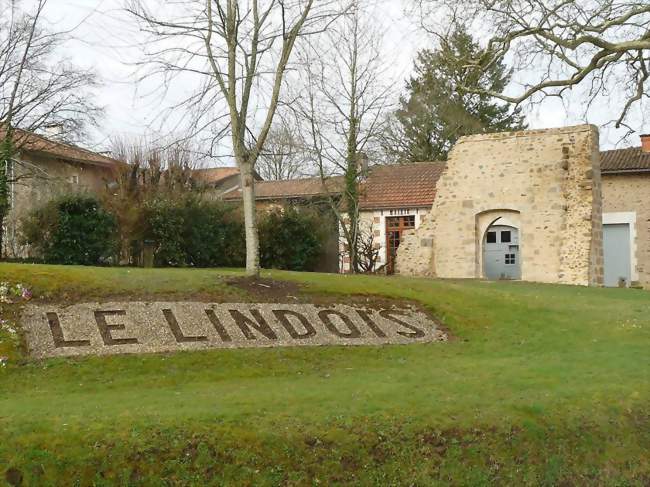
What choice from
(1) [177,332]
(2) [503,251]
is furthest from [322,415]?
(2) [503,251]

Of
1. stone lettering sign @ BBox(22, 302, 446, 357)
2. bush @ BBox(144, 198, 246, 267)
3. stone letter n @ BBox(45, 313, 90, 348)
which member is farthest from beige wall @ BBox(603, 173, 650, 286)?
stone letter n @ BBox(45, 313, 90, 348)

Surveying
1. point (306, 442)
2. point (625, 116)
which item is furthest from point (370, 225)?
point (306, 442)

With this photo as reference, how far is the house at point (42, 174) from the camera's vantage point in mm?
21750

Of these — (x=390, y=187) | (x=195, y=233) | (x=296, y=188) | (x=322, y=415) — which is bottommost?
(x=322, y=415)

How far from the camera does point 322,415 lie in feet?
22.6

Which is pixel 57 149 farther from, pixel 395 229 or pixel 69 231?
pixel 395 229

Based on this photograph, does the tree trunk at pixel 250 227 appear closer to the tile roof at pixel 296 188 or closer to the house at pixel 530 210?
the house at pixel 530 210

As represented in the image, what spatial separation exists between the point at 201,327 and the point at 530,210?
15.6m

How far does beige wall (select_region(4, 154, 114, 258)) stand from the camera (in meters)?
21.4

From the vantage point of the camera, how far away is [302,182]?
115ft

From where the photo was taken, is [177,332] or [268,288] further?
[268,288]

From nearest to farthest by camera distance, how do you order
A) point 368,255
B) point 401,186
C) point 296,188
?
1. point 368,255
2. point 401,186
3. point 296,188

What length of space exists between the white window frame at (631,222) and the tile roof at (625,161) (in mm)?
1726

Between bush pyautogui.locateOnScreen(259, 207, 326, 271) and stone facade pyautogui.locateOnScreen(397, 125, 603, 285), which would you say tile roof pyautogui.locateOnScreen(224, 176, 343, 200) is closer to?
bush pyautogui.locateOnScreen(259, 207, 326, 271)
